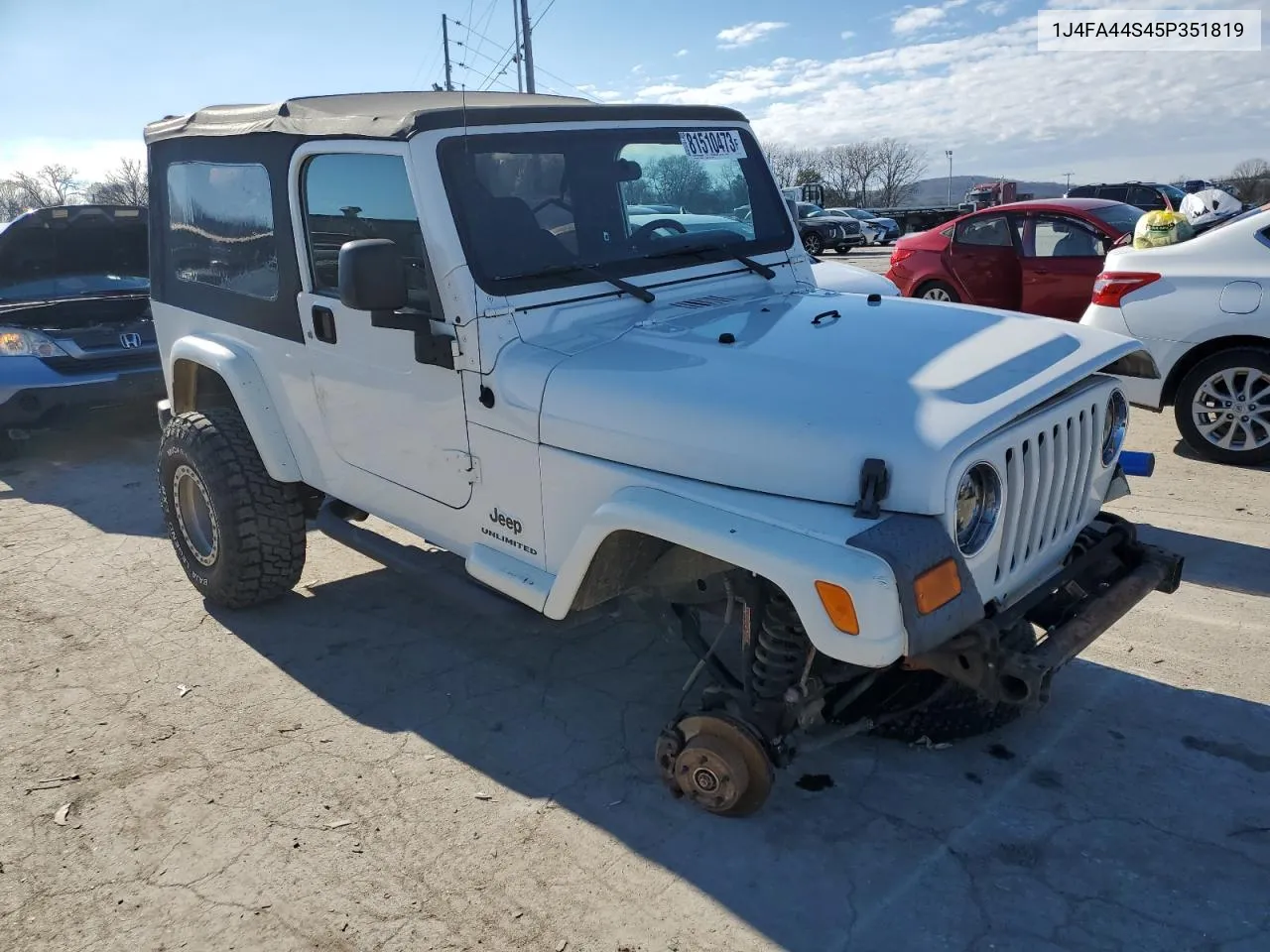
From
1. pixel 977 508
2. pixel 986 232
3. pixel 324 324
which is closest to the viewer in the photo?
pixel 977 508

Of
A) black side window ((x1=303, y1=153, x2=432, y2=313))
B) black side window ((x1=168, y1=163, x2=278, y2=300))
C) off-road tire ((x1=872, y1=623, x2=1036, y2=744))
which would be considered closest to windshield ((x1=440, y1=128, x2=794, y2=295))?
black side window ((x1=303, y1=153, x2=432, y2=313))

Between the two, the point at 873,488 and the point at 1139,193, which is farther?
the point at 1139,193

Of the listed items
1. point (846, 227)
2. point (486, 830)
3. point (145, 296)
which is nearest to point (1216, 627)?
point (486, 830)

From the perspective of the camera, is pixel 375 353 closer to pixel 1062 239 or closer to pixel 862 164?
pixel 1062 239

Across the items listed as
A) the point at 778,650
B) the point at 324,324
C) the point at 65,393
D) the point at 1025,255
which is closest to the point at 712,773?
the point at 778,650

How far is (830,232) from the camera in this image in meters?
27.1

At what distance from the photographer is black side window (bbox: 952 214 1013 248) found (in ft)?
29.1

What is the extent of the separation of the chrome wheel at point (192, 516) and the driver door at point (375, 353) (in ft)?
3.50

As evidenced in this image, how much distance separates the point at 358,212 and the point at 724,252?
137cm

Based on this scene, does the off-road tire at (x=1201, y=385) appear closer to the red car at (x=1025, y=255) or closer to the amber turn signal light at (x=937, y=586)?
the red car at (x=1025, y=255)

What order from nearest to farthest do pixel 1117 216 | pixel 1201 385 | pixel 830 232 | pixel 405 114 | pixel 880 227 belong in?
pixel 405 114, pixel 1201 385, pixel 1117 216, pixel 830 232, pixel 880 227

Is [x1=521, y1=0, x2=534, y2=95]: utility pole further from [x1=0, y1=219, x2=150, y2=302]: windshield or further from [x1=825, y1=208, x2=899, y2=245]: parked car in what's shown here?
[x1=0, y1=219, x2=150, y2=302]: windshield

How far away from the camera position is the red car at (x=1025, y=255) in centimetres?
835

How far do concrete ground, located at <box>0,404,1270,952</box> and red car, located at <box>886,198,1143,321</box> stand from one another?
14.1ft
